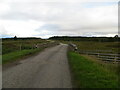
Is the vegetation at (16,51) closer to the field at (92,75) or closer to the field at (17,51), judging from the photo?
the field at (17,51)

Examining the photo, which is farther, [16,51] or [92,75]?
[16,51]

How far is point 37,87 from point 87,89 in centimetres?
200

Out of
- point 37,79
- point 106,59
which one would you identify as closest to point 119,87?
point 37,79

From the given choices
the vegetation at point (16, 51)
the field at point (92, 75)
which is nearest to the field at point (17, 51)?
the vegetation at point (16, 51)

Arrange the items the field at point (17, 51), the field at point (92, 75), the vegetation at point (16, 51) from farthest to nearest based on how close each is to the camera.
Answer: the vegetation at point (16, 51) → the field at point (17, 51) → the field at point (92, 75)

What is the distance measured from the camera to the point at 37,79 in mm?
8805

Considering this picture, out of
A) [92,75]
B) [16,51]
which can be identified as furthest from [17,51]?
[92,75]

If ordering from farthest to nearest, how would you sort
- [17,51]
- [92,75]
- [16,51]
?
1. [16,51]
2. [17,51]
3. [92,75]

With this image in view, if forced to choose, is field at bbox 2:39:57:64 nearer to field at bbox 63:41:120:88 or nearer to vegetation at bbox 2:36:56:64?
vegetation at bbox 2:36:56:64

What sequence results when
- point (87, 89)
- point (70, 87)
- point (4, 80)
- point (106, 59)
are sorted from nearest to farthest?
point (87, 89), point (70, 87), point (4, 80), point (106, 59)

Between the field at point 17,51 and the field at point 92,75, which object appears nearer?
the field at point 92,75

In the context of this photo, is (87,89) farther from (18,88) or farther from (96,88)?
(18,88)

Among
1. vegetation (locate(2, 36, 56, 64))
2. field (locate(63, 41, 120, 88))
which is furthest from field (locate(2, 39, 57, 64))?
field (locate(63, 41, 120, 88))

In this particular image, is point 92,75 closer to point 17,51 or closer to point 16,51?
point 17,51
